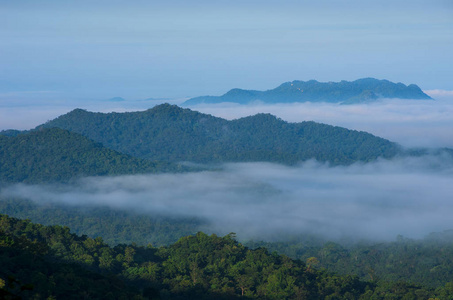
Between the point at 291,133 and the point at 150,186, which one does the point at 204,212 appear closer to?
the point at 150,186

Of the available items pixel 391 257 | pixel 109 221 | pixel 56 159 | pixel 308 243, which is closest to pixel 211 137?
pixel 56 159

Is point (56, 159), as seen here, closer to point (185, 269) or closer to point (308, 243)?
point (308, 243)

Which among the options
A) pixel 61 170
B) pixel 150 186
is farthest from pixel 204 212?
pixel 61 170

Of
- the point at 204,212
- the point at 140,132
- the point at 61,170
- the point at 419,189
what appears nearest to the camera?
the point at 204,212

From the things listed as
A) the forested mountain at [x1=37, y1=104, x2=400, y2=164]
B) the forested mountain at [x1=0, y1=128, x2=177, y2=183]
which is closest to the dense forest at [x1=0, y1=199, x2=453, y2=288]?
the forested mountain at [x1=0, y1=128, x2=177, y2=183]

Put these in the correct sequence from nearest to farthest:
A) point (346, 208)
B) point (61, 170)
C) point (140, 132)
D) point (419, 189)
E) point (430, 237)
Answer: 1. point (430, 237)
2. point (61, 170)
3. point (346, 208)
4. point (419, 189)
5. point (140, 132)

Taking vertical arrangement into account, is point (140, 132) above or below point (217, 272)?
above

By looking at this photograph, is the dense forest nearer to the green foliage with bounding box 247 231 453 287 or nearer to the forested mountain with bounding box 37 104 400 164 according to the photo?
the green foliage with bounding box 247 231 453 287
